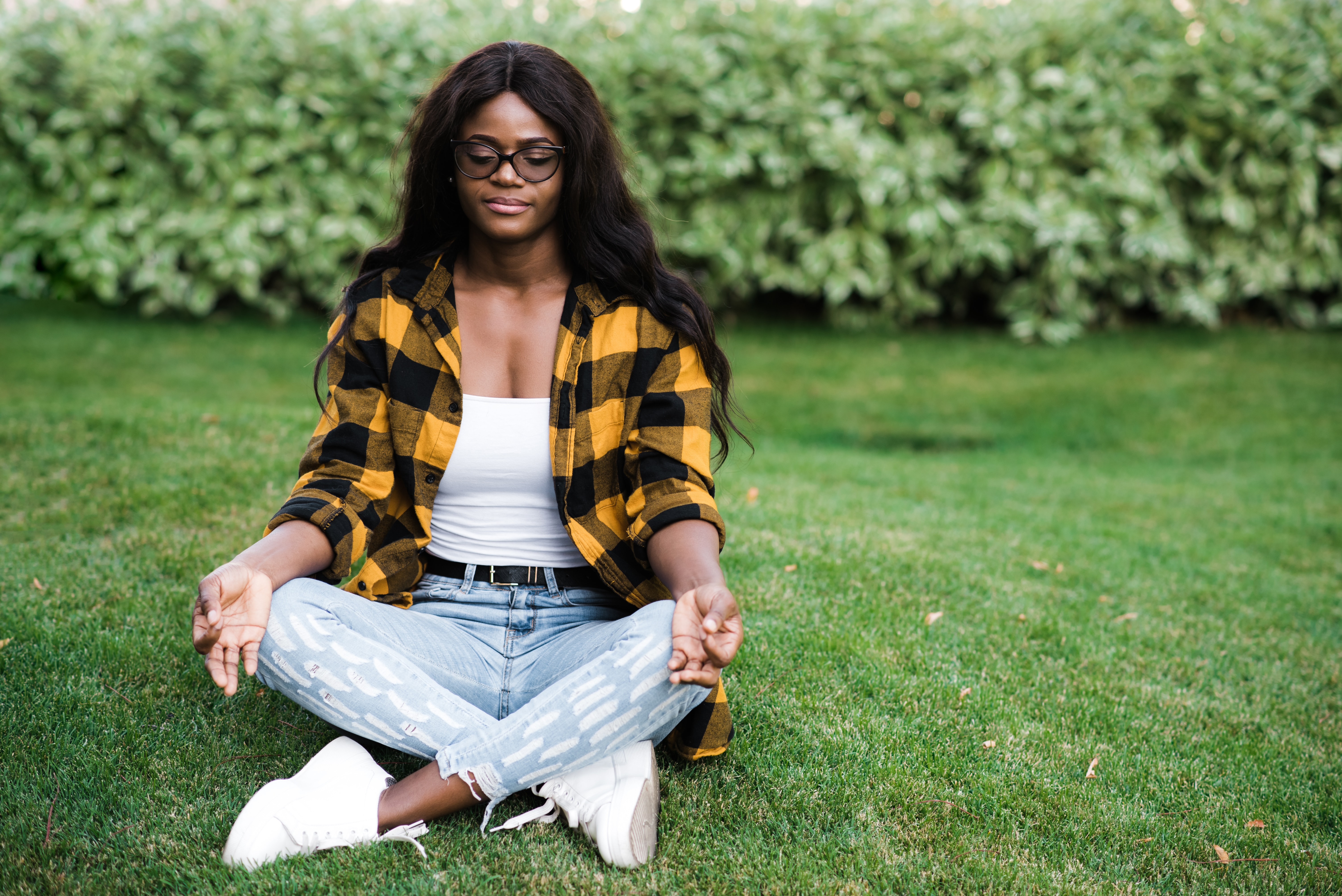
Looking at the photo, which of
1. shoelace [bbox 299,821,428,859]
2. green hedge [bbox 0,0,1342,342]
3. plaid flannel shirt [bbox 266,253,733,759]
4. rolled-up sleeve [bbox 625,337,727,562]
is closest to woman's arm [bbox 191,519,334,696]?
plaid flannel shirt [bbox 266,253,733,759]

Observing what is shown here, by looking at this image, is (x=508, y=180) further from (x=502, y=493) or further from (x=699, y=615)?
(x=699, y=615)

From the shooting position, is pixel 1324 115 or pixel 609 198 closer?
pixel 609 198

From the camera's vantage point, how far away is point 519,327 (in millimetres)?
2537

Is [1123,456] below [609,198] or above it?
below

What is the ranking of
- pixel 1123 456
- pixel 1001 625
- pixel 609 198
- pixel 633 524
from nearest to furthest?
1. pixel 633 524
2. pixel 609 198
3. pixel 1001 625
4. pixel 1123 456

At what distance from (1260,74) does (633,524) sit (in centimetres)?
756

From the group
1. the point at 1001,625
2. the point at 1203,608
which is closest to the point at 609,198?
the point at 1001,625

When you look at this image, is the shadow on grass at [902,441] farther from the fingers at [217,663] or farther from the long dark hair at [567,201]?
the fingers at [217,663]

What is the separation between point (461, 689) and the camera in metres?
2.35

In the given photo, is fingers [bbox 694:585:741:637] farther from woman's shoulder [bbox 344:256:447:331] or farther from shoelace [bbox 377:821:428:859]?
woman's shoulder [bbox 344:256:447:331]

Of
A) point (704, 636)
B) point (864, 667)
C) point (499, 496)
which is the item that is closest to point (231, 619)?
point (499, 496)

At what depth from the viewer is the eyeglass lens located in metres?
2.39

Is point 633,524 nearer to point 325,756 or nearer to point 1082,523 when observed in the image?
point 325,756

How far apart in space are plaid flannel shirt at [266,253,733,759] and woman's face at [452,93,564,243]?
0.21m
